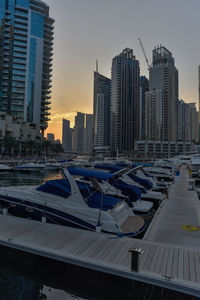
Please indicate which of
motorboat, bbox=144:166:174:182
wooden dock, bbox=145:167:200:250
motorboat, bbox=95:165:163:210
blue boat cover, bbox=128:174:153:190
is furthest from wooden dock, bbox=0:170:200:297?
motorboat, bbox=144:166:174:182

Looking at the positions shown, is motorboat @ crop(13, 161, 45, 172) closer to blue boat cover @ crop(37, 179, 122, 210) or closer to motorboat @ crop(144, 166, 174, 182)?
motorboat @ crop(144, 166, 174, 182)

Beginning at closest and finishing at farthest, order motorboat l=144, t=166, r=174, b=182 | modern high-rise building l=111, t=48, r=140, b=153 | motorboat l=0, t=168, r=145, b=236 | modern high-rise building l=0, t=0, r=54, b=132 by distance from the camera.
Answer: motorboat l=0, t=168, r=145, b=236 → motorboat l=144, t=166, r=174, b=182 → modern high-rise building l=0, t=0, r=54, b=132 → modern high-rise building l=111, t=48, r=140, b=153

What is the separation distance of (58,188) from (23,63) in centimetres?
11986

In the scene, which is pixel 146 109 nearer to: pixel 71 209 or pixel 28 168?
pixel 28 168

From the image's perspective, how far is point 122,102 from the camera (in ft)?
632

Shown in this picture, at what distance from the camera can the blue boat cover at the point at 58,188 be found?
11.4 metres

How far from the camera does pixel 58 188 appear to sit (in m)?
11.5

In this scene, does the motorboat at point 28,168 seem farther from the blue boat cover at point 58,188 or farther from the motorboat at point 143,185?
the blue boat cover at point 58,188

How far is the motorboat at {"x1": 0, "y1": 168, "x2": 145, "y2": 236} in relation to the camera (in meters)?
10.2

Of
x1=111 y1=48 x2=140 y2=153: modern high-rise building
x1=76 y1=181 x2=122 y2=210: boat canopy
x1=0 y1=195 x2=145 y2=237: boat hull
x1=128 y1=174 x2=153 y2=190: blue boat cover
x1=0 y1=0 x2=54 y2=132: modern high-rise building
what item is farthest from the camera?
x1=111 y1=48 x2=140 y2=153: modern high-rise building

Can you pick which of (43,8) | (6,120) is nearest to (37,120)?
(6,120)

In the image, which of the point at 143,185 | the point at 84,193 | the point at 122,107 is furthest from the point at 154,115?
the point at 84,193

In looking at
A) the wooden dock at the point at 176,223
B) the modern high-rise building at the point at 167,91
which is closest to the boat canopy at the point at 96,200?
the wooden dock at the point at 176,223

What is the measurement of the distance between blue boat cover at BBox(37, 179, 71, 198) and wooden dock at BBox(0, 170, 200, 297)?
1.86m
